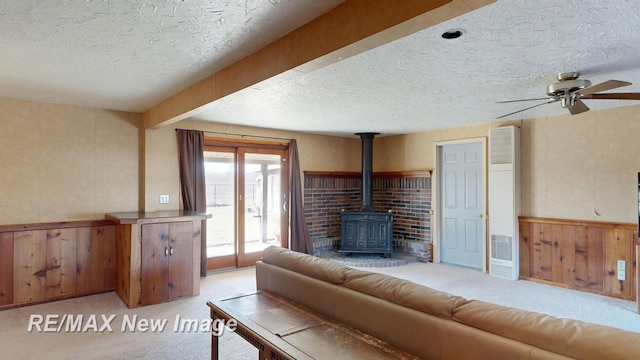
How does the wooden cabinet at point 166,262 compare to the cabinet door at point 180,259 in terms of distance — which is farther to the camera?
the cabinet door at point 180,259

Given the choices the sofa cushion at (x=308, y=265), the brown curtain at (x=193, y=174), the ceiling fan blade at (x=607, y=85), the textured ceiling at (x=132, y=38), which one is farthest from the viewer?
the brown curtain at (x=193, y=174)

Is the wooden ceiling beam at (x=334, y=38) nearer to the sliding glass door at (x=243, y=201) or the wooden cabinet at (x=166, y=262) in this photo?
the wooden cabinet at (x=166, y=262)

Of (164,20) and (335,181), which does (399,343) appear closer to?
(164,20)

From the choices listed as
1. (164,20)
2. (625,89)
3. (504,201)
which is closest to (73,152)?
(164,20)

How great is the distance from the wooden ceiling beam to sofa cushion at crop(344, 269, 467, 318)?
4.08ft

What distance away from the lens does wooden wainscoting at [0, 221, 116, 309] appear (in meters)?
3.74

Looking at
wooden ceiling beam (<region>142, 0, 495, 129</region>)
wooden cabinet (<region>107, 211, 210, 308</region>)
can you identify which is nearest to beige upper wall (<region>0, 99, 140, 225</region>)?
wooden cabinet (<region>107, 211, 210, 308</region>)

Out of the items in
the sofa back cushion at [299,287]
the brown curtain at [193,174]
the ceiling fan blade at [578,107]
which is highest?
the ceiling fan blade at [578,107]

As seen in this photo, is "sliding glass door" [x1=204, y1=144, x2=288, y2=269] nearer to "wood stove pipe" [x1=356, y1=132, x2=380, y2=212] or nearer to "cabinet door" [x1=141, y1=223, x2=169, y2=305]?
"cabinet door" [x1=141, y1=223, x2=169, y2=305]

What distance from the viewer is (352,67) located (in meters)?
2.73

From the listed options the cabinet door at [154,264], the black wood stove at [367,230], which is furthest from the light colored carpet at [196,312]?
the black wood stove at [367,230]

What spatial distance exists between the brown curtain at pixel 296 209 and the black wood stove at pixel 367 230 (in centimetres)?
72

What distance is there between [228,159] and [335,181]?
2.16 m

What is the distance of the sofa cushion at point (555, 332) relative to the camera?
117cm
